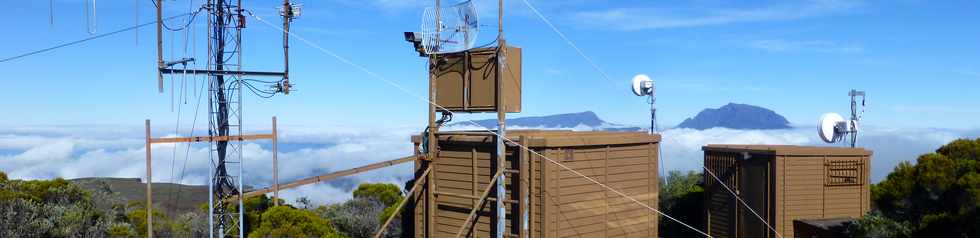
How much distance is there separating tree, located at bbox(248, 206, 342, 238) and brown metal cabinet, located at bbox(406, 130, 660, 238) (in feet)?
19.2

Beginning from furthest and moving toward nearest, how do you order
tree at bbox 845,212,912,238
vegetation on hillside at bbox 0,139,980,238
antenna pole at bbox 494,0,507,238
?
tree at bbox 845,212,912,238, vegetation on hillside at bbox 0,139,980,238, antenna pole at bbox 494,0,507,238

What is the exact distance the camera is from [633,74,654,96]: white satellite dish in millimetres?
21875

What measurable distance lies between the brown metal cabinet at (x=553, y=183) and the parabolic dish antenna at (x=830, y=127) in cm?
719

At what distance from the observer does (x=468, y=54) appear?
14.8m

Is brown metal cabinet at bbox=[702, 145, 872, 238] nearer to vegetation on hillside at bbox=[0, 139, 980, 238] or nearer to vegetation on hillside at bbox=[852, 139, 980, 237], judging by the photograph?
vegetation on hillside at bbox=[0, 139, 980, 238]

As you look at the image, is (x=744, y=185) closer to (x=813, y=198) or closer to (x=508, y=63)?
(x=813, y=198)

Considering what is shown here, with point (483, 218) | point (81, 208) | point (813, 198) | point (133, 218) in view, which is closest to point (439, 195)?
point (483, 218)

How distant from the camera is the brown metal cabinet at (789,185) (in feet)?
62.4

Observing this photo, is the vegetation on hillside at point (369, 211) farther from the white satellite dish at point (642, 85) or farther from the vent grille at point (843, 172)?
the white satellite dish at point (642, 85)

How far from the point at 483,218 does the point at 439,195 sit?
1242mm

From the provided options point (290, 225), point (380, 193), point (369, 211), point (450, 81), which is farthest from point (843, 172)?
point (380, 193)

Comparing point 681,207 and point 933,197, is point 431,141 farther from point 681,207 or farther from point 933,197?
point 681,207

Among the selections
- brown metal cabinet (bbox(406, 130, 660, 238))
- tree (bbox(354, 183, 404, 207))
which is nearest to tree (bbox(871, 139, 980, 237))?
brown metal cabinet (bbox(406, 130, 660, 238))

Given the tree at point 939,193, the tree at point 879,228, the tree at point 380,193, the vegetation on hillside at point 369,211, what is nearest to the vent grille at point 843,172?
the vegetation on hillside at point 369,211
